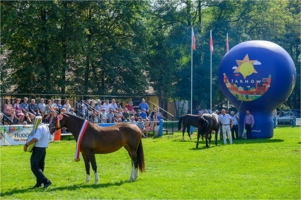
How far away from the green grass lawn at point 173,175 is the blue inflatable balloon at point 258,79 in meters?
5.18

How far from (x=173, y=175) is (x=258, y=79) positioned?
12313 millimetres

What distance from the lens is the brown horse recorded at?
32.2ft

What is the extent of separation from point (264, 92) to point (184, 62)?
24.1 metres

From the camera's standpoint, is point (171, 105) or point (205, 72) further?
point (171, 105)

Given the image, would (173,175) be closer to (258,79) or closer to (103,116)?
(258,79)

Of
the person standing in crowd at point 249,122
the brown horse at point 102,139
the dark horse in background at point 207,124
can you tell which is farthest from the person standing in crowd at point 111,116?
the brown horse at point 102,139

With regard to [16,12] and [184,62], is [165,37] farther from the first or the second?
[16,12]

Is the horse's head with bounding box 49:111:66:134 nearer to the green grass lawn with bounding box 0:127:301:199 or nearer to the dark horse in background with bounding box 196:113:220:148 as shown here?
the green grass lawn with bounding box 0:127:301:199

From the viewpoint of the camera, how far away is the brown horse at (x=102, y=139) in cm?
982

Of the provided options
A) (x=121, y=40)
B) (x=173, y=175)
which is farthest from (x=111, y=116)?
(x=173, y=175)

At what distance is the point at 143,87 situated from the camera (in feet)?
109

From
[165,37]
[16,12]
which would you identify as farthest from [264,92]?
[165,37]

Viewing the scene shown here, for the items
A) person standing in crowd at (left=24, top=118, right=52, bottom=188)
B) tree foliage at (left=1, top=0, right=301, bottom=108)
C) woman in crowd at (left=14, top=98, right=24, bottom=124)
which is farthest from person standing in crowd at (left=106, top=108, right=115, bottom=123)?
person standing in crowd at (left=24, top=118, right=52, bottom=188)

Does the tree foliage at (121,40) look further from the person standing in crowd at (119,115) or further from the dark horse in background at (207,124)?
the dark horse in background at (207,124)
